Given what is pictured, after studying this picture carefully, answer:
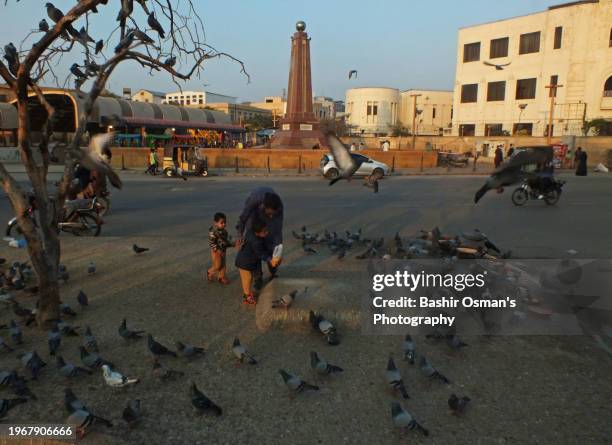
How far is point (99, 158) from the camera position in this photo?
378 centimetres

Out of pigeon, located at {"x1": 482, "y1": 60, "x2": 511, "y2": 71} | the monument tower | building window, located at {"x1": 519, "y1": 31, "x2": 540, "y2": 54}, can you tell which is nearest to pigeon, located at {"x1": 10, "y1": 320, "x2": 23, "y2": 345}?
the monument tower

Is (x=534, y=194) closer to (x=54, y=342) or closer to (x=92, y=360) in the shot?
(x=92, y=360)

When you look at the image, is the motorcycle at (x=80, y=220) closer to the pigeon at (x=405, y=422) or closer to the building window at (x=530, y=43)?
the pigeon at (x=405, y=422)

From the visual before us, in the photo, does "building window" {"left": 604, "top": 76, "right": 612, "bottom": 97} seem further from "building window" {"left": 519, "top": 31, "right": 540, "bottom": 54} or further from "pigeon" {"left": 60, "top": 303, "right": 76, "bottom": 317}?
"pigeon" {"left": 60, "top": 303, "right": 76, "bottom": 317}

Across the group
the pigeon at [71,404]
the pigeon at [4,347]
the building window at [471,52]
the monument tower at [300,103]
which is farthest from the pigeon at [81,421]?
the building window at [471,52]

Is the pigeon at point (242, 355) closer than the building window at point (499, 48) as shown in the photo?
Yes

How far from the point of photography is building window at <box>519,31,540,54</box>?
41594 millimetres

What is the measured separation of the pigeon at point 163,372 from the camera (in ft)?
11.0

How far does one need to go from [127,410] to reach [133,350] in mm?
1138

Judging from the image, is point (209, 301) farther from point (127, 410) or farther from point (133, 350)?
point (127, 410)

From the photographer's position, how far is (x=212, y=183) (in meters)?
18.8

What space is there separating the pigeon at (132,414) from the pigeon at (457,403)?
2064 millimetres

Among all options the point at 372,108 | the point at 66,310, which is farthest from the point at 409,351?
the point at 372,108

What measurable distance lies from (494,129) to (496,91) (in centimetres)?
378
